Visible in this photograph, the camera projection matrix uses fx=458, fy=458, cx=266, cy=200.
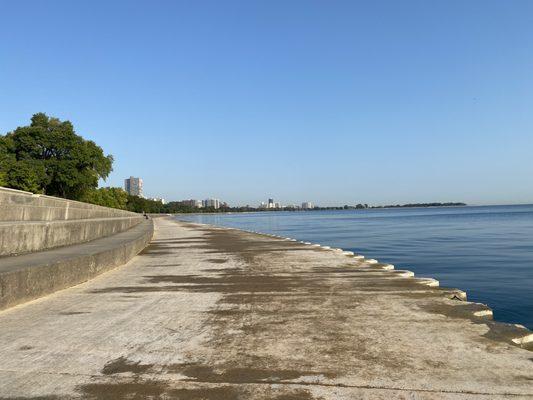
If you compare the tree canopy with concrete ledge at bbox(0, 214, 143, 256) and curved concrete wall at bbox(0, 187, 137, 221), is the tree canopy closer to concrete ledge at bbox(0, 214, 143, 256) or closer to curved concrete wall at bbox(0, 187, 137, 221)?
curved concrete wall at bbox(0, 187, 137, 221)

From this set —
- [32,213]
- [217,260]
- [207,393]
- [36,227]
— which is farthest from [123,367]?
[217,260]

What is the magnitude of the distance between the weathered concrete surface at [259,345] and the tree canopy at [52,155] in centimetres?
4472

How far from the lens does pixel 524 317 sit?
1018cm

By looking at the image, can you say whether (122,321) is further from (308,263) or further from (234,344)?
(308,263)

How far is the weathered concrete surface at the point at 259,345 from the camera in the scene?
138 inches

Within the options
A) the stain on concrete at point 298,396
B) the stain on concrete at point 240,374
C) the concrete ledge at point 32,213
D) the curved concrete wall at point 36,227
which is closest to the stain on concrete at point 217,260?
the curved concrete wall at point 36,227

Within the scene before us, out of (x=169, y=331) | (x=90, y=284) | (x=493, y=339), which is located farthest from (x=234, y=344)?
(x=90, y=284)

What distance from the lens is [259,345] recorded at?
178 inches

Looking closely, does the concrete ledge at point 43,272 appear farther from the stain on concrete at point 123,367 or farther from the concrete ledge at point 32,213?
the stain on concrete at point 123,367

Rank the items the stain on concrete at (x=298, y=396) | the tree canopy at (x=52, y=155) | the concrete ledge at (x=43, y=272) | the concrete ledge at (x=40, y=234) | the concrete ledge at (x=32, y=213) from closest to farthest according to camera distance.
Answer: the stain on concrete at (x=298, y=396), the concrete ledge at (x=43, y=272), the concrete ledge at (x=40, y=234), the concrete ledge at (x=32, y=213), the tree canopy at (x=52, y=155)

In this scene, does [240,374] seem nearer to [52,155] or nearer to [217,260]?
[217,260]

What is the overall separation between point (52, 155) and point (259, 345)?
5272 cm

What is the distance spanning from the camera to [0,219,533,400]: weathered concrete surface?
3504mm

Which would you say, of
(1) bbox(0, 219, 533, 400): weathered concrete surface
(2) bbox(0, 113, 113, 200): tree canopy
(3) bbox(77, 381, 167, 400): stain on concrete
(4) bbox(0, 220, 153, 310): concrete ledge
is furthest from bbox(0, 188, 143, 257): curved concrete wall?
(2) bbox(0, 113, 113, 200): tree canopy
